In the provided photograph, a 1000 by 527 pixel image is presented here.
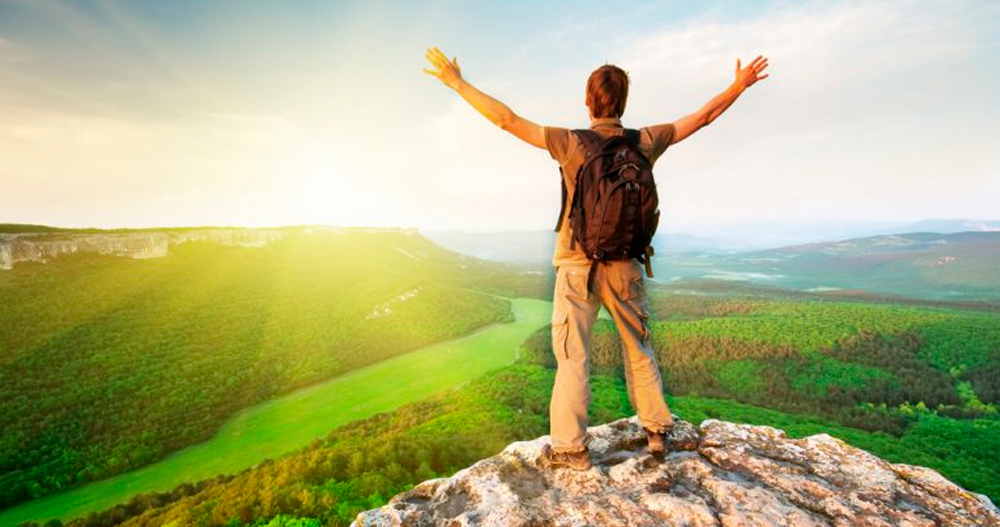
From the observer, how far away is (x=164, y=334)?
171 feet

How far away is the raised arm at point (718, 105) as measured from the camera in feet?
12.8

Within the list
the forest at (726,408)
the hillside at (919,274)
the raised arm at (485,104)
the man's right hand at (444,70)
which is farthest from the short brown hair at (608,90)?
the hillside at (919,274)

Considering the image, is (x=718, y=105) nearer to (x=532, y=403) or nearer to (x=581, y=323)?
(x=581, y=323)

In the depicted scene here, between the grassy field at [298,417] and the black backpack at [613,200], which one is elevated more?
the black backpack at [613,200]

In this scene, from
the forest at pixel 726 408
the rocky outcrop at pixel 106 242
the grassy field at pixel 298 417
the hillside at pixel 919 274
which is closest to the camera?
the forest at pixel 726 408

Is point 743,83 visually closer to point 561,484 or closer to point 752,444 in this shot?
point 752,444

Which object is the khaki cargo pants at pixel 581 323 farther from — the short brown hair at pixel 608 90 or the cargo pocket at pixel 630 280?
the short brown hair at pixel 608 90

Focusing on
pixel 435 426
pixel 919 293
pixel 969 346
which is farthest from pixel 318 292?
pixel 919 293

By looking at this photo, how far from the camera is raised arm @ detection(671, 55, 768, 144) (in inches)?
153

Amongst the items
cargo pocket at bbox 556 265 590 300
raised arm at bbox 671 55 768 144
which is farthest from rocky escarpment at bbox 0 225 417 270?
raised arm at bbox 671 55 768 144

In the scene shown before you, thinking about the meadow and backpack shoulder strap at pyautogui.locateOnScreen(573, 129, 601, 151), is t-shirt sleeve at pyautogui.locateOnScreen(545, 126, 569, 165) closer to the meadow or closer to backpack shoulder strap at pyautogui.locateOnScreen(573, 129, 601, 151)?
backpack shoulder strap at pyautogui.locateOnScreen(573, 129, 601, 151)

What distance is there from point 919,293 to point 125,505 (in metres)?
195

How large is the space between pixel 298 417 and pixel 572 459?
44.8 m

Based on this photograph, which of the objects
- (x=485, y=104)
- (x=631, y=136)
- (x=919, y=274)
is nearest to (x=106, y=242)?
(x=485, y=104)
